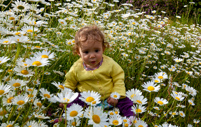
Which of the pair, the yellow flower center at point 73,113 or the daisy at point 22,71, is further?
the daisy at point 22,71

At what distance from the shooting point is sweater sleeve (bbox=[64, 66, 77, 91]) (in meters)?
1.45

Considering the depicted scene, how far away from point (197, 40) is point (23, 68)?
325cm

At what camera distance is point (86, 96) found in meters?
→ 0.78

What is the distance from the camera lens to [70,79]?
147 cm

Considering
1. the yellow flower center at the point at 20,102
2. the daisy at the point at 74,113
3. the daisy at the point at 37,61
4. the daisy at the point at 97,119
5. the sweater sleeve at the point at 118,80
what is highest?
the daisy at the point at 37,61

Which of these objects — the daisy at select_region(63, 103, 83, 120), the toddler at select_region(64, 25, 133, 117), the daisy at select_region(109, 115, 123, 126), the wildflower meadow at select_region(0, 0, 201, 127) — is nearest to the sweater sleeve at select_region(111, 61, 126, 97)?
the toddler at select_region(64, 25, 133, 117)

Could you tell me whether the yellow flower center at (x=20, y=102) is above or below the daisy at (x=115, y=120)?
above

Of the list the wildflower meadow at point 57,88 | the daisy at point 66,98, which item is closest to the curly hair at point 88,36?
the wildflower meadow at point 57,88

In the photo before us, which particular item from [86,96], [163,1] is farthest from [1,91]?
[163,1]

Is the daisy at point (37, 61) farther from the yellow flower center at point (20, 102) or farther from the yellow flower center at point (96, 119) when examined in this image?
the yellow flower center at point (96, 119)

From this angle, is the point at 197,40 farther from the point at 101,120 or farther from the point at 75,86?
the point at 101,120

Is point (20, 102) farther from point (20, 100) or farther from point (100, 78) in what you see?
point (100, 78)

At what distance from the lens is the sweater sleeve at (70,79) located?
1.45 metres

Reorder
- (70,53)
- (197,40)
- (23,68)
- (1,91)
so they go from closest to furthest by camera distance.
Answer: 1. (1,91)
2. (23,68)
3. (70,53)
4. (197,40)
